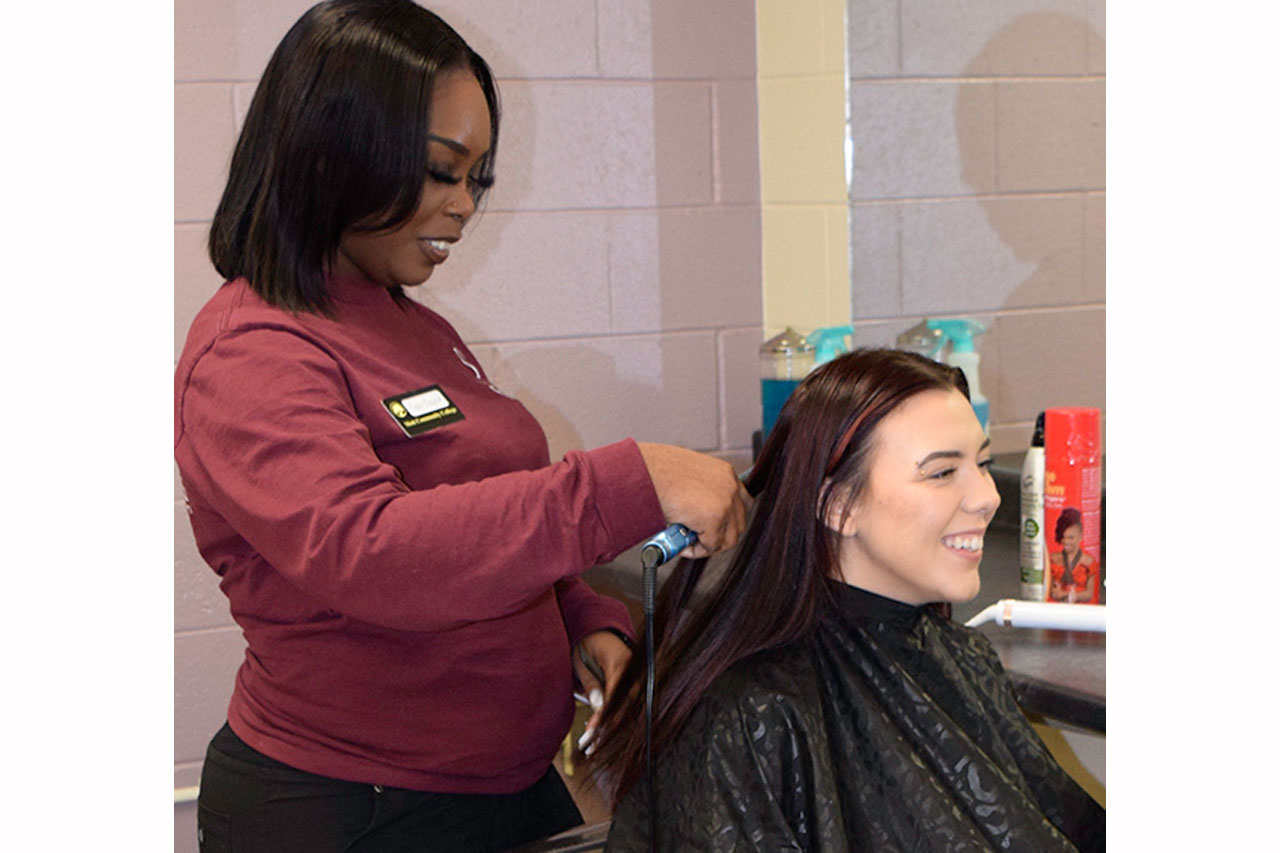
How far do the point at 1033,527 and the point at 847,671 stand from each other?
0.70 meters

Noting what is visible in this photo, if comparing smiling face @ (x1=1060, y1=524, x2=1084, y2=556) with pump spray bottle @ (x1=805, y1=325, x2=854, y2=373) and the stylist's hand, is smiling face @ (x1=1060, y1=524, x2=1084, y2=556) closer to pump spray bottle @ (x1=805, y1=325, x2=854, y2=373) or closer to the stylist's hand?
pump spray bottle @ (x1=805, y1=325, x2=854, y2=373)

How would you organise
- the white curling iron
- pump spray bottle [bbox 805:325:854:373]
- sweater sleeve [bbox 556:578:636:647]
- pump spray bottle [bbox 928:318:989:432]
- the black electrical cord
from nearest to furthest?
the black electrical cord
sweater sleeve [bbox 556:578:636:647]
the white curling iron
pump spray bottle [bbox 928:318:989:432]
pump spray bottle [bbox 805:325:854:373]

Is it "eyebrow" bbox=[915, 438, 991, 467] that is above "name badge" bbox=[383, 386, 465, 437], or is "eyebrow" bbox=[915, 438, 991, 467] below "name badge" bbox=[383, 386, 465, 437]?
below

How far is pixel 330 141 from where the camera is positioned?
1202 mm

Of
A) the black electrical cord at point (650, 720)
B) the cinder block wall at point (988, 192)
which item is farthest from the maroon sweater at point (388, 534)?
the cinder block wall at point (988, 192)

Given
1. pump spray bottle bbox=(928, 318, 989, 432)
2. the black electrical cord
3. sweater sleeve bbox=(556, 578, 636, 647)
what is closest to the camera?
the black electrical cord

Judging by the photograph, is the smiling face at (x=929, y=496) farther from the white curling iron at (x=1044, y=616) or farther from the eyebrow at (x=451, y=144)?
the eyebrow at (x=451, y=144)

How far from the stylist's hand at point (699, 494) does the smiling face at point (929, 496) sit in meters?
0.27

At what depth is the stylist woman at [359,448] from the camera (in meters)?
1.08

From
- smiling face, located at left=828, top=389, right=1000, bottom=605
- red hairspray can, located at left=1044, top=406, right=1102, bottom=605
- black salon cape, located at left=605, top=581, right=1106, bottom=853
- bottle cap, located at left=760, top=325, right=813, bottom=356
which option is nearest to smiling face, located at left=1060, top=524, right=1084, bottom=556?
red hairspray can, located at left=1044, top=406, right=1102, bottom=605

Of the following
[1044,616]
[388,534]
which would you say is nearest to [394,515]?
[388,534]

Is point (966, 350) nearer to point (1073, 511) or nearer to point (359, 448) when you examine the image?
point (1073, 511)

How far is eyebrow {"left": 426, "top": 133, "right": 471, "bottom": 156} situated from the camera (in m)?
1.23
